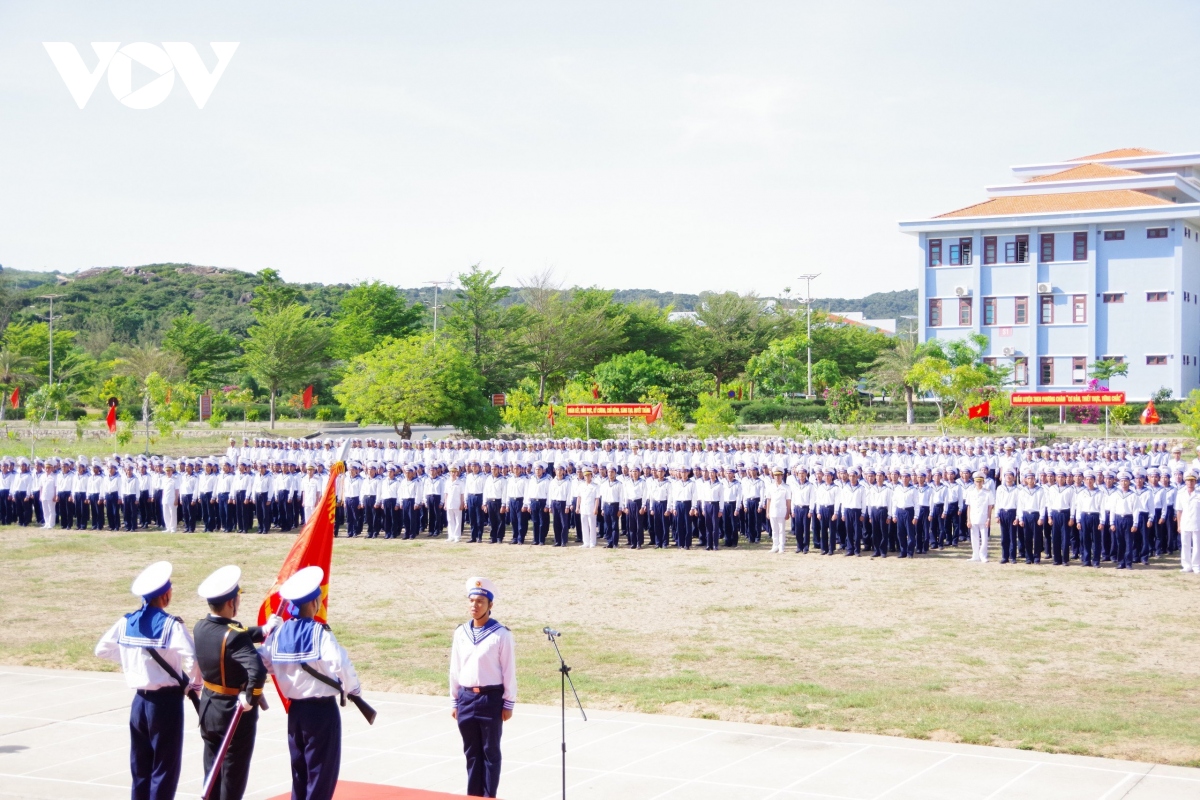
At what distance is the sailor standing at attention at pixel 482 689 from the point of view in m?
6.62

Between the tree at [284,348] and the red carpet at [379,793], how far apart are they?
151ft

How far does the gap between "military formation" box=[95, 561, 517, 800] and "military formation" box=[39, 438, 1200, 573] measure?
8989mm

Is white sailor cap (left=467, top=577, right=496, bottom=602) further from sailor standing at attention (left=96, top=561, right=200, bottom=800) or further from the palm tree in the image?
the palm tree

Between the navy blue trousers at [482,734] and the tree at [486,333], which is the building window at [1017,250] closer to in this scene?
the tree at [486,333]

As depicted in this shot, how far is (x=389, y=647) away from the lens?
1185 centimetres

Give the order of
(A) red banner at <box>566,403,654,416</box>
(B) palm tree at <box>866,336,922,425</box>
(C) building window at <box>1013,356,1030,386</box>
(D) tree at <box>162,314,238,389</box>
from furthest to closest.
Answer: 1. (D) tree at <box>162,314,238,389</box>
2. (C) building window at <box>1013,356,1030,386</box>
3. (B) palm tree at <box>866,336,922,425</box>
4. (A) red banner at <box>566,403,654,416</box>

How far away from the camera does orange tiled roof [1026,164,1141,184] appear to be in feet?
179

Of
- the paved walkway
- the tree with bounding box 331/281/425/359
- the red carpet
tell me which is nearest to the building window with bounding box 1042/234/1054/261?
the tree with bounding box 331/281/425/359

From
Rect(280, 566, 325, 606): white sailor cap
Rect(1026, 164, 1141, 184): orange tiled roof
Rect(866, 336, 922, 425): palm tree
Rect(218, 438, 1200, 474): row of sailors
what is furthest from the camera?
Rect(1026, 164, 1141, 184): orange tiled roof

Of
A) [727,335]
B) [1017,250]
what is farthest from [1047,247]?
[727,335]

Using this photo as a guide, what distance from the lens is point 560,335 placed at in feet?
176

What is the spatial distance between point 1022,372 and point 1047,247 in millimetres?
5879

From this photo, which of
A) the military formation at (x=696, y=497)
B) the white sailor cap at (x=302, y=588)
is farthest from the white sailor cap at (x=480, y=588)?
the military formation at (x=696, y=497)

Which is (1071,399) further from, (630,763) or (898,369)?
(898,369)
